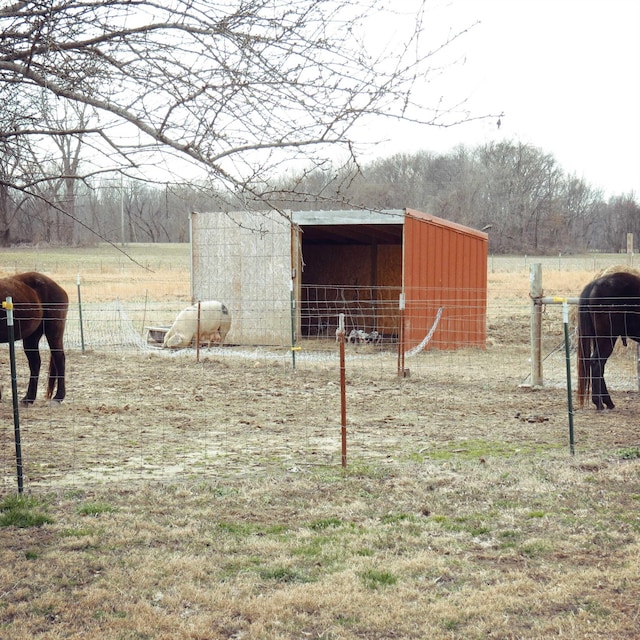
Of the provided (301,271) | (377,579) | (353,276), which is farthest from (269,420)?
(353,276)

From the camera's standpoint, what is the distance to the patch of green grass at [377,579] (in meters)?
3.89

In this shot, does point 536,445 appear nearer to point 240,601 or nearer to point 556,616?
point 556,616

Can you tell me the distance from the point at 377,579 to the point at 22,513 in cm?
241

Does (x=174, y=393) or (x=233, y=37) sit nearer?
(x=233, y=37)

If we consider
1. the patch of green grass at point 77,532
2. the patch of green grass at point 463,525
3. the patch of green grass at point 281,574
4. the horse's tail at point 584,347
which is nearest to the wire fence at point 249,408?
the horse's tail at point 584,347

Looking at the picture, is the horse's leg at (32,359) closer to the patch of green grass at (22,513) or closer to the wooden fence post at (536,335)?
the patch of green grass at (22,513)

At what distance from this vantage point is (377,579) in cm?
395

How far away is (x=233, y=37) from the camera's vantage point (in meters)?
3.68

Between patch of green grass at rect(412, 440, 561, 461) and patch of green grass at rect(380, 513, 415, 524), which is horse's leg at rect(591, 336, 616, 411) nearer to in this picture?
patch of green grass at rect(412, 440, 561, 461)

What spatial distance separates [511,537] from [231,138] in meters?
2.81

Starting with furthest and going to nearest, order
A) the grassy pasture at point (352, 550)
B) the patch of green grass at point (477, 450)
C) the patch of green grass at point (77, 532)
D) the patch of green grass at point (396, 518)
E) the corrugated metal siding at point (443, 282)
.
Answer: the corrugated metal siding at point (443, 282), the patch of green grass at point (477, 450), the patch of green grass at point (396, 518), the patch of green grass at point (77, 532), the grassy pasture at point (352, 550)

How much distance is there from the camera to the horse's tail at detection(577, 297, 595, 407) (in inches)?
350

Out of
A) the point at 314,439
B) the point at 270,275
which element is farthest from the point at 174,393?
the point at 270,275

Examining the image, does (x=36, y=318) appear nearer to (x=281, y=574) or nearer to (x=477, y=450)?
(x=477, y=450)
